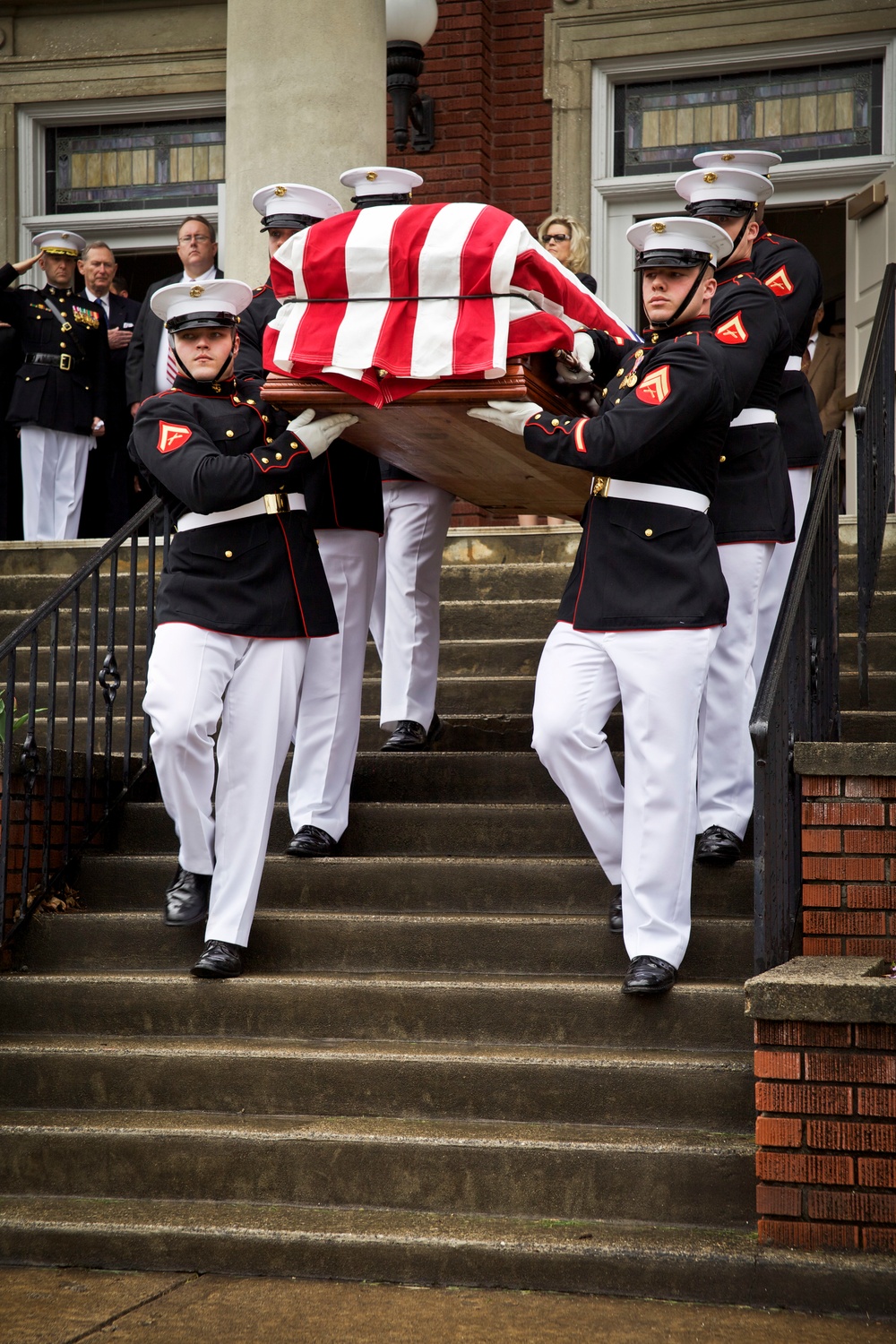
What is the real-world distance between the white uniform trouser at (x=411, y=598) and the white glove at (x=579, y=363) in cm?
110

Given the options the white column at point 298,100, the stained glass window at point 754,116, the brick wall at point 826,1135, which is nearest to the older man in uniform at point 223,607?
A: the brick wall at point 826,1135

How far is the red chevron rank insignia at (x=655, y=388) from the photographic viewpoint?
4289mm

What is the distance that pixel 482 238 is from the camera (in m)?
4.25

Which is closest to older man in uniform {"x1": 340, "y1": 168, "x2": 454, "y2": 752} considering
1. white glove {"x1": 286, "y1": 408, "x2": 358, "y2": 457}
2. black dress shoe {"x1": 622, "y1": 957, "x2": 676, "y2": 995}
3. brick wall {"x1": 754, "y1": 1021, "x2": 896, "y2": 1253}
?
white glove {"x1": 286, "y1": 408, "x2": 358, "y2": 457}

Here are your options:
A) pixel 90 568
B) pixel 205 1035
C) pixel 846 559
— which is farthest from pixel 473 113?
pixel 205 1035

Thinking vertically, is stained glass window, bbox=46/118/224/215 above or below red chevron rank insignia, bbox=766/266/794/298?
above

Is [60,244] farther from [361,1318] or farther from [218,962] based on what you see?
[361,1318]

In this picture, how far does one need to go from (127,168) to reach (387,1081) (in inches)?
348

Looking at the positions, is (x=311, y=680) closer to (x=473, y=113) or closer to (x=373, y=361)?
(x=373, y=361)

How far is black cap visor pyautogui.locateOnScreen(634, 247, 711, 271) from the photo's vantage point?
436 cm

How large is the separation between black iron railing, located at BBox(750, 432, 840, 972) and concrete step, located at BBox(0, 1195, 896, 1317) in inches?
29.6

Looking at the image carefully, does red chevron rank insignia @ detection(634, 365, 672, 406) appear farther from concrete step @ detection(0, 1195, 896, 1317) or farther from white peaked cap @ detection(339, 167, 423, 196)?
concrete step @ detection(0, 1195, 896, 1317)

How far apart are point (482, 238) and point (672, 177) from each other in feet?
21.5

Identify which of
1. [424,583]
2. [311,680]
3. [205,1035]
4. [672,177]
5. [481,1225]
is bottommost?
[481,1225]
